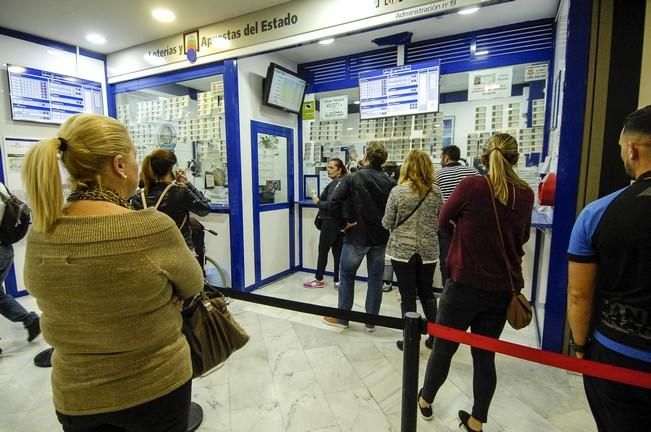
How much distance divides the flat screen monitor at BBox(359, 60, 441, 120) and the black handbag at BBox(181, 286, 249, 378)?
324 cm

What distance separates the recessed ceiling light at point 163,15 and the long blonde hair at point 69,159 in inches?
115

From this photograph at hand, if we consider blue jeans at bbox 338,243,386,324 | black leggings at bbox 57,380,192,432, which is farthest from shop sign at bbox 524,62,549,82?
black leggings at bbox 57,380,192,432

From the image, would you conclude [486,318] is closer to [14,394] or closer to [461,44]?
[14,394]

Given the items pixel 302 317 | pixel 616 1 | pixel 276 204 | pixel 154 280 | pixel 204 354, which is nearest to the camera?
pixel 154 280

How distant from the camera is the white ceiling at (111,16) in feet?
10.0

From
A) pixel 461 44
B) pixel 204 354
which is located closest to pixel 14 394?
pixel 204 354

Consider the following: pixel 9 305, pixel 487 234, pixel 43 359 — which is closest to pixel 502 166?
pixel 487 234

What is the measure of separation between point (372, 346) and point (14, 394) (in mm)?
2391

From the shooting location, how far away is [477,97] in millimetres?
3734

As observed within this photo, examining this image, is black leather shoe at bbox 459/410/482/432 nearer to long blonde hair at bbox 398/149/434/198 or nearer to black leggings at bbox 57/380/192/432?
long blonde hair at bbox 398/149/434/198

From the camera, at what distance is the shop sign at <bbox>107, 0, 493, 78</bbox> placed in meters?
2.56

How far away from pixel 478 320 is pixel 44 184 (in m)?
1.78

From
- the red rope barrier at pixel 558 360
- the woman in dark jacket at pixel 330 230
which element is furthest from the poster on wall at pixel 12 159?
the red rope barrier at pixel 558 360

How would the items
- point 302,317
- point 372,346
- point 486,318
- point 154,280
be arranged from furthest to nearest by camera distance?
point 302,317
point 372,346
point 486,318
point 154,280
